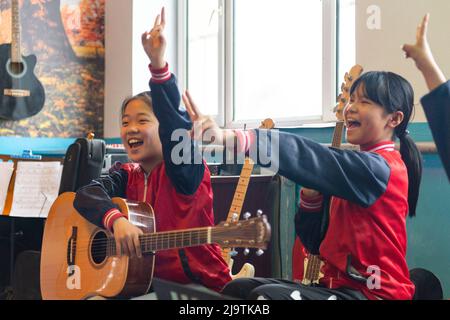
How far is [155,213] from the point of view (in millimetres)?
1599

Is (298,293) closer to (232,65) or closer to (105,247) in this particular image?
(105,247)

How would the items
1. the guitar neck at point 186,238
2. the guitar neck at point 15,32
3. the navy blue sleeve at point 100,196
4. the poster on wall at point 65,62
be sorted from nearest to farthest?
the guitar neck at point 186,238, the navy blue sleeve at point 100,196, the guitar neck at point 15,32, the poster on wall at point 65,62

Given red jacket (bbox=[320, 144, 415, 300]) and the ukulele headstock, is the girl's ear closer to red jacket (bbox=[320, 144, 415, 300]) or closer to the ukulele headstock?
red jacket (bbox=[320, 144, 415, 300])

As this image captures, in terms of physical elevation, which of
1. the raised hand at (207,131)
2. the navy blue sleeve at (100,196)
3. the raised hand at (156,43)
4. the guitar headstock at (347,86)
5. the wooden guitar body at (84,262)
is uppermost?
the raised hand at (156,43)

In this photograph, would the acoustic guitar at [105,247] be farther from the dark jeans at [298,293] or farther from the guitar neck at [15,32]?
the guitar neck at [15,32]

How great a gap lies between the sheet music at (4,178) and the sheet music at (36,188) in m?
0.06

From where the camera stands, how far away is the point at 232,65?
134 inches

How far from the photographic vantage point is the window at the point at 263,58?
8.82ft

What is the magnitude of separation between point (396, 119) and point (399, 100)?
0.05 meters

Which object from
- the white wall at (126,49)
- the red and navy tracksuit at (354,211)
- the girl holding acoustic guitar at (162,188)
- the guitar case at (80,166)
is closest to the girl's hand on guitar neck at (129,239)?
the girl holding acoustic guitar at (162,188)

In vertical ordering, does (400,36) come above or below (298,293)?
above

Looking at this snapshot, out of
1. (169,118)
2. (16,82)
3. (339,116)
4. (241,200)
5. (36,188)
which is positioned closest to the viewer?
(169,118)

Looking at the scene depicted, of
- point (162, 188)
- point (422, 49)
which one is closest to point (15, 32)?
point (162, 188)
